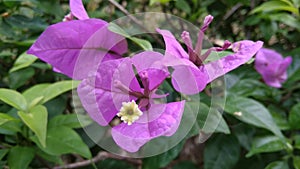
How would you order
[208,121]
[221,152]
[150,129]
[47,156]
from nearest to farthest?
[150,129]
[208,121]
[47,156]
[221,152]

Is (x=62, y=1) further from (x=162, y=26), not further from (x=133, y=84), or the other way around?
(x=133, y=84)

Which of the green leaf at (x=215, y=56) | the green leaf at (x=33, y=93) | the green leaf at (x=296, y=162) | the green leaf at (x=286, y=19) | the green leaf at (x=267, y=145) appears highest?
the green leaf at (x=215, y=56)

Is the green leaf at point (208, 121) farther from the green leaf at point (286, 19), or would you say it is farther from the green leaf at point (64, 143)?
the green leaf at point (286, 19)

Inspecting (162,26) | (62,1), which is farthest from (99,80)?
(62,1)

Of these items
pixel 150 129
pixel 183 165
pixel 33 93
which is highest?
pixel 150 129

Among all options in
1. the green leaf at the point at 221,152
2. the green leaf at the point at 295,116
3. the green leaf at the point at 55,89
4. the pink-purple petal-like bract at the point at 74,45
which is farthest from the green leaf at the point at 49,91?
the green leaf at the point at 295,116

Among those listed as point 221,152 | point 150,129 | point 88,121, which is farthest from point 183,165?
point 150,129

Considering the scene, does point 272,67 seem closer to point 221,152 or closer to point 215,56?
point 221,152
